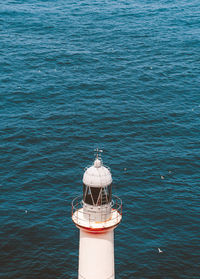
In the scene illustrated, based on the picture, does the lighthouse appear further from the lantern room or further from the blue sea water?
the blue sea water

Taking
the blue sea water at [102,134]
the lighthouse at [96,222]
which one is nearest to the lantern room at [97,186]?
the lighthouse at [96,222]

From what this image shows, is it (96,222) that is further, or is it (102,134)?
(102,134)

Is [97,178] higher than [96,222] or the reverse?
higher

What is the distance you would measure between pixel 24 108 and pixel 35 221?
36560 mm

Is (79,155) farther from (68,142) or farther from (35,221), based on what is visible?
(35,221)

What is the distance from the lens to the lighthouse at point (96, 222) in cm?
2388

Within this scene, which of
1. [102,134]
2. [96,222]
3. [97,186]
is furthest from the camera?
[102,134]

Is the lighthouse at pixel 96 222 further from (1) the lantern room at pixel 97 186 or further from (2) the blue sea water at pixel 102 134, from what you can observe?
(2) the blue sea water at pixel 102 134

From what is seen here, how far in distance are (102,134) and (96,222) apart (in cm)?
5471

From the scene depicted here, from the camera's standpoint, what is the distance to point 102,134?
258ft

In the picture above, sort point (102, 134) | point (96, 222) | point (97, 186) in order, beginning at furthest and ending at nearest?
point (102, 134), point (96, 222), point (97, 186)

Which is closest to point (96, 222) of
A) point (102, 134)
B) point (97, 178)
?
point (97, 178)

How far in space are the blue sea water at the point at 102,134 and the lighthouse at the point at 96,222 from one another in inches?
964

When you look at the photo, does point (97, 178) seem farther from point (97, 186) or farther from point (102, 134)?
point (102, 134)
